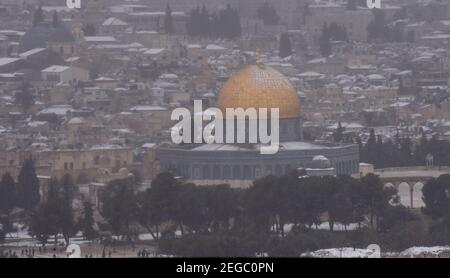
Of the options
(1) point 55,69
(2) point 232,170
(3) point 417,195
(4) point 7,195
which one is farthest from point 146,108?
(4) point 7,195

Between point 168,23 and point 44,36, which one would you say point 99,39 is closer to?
point 44,36

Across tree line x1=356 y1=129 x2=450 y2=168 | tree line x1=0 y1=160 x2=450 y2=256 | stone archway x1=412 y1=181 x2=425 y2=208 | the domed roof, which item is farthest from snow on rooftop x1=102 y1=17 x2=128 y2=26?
tree line x1=0 y1=160 x2=450 y2=256

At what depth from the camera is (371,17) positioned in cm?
6806

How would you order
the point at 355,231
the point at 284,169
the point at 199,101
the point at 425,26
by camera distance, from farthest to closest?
the point at 425,26 → the point at 199,101 → the point at 284,169 → the point at 355,231

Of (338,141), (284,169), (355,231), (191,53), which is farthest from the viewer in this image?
(191,53)

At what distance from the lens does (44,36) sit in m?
62.6

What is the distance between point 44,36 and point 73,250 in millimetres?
32486

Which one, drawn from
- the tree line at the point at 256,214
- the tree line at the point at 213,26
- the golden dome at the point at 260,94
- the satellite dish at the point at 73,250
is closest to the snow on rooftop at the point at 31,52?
the tree line at the point at 213,26

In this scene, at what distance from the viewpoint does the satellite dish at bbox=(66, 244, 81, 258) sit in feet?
96.2

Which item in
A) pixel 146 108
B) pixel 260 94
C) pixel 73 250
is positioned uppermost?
pixel 73 250

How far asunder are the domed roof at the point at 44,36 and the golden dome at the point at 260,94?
2078 centimetres
